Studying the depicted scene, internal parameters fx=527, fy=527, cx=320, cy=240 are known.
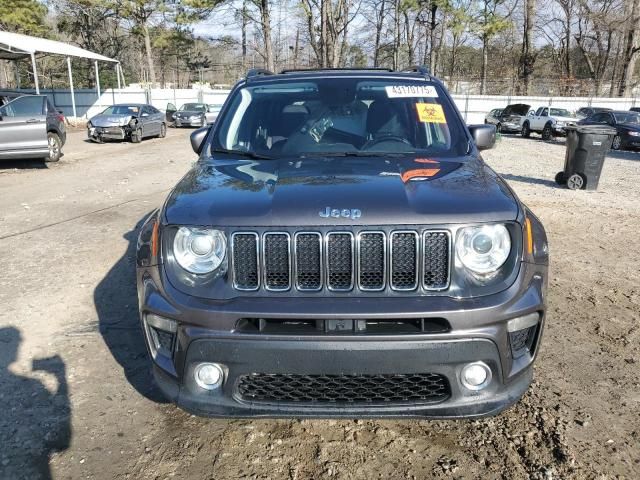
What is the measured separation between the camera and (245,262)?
92.8 inches

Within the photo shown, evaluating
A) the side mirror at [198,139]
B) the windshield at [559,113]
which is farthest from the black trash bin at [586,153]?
the windshield at [559,113]

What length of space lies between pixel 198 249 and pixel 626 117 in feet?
78.6

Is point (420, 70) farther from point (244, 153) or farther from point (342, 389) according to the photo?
point (342, 389)

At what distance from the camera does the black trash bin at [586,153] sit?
33.5 feet

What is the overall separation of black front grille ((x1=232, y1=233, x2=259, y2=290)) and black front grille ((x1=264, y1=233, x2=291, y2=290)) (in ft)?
0.18

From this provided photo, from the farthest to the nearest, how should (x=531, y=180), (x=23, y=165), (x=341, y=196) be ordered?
(x=23, y=165) < (x=531, y=180) < (x=341, y=196)

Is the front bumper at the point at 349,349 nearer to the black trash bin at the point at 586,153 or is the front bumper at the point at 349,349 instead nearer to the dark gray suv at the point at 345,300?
the dark gray suv at the point at 345,300

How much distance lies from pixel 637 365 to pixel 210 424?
2819 millimetres

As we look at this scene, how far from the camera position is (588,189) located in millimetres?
10578

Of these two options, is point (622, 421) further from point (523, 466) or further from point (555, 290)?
point (555, 290)

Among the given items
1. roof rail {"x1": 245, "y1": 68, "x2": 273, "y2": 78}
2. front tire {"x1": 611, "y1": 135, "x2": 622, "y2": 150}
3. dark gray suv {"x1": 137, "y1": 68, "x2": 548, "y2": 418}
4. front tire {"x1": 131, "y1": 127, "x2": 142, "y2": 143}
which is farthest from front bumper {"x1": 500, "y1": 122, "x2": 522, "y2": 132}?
dark gray suv {"x1": 137, "y1": 68, "x2": 548, "y2": 418}

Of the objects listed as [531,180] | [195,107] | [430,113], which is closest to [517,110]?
[195,107]

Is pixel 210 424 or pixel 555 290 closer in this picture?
pixel 210 424

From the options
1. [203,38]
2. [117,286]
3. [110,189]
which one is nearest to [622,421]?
[117,286]
